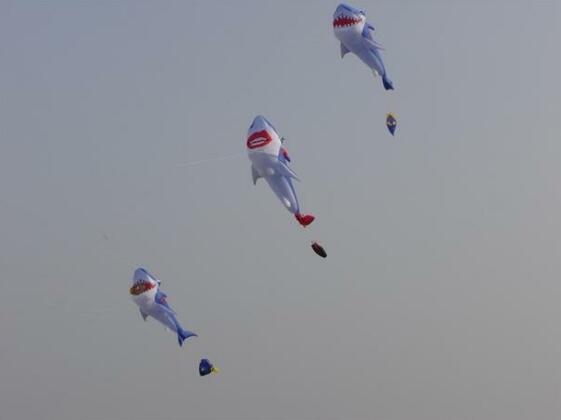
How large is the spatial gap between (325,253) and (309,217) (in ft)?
25.4

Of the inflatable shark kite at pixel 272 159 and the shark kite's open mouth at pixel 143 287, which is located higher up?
the shark kite's open mouth at pixel 143 287

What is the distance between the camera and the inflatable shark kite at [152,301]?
13100 centimetres

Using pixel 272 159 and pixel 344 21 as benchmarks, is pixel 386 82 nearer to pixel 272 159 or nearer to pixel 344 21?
pixel 344 21

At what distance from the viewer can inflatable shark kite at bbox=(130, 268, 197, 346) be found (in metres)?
131

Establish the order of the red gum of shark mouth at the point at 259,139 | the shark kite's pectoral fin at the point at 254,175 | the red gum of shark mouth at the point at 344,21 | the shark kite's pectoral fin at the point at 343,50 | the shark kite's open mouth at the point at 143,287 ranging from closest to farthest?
the red gum of shark mouth at the point at 259,139 → the shark kite's pectoral fin at the point at 254,175 → the red gum of shark mouth at the point at 344,21 → the shark kite's pectoral fin at the point at 343,50 → the shark kite's open mouth at the point at 143,287

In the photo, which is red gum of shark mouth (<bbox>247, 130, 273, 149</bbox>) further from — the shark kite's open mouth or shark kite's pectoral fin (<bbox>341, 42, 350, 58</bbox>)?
the shark kite's open mouth

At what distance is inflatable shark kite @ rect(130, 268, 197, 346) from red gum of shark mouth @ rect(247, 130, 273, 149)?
3033 cm

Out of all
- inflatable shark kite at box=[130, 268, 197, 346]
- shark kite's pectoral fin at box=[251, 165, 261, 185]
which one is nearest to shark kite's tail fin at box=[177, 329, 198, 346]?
inflatable shark kite at box=[130, 268, 197, 346]

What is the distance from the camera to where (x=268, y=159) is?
110 metres

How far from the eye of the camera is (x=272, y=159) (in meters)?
110

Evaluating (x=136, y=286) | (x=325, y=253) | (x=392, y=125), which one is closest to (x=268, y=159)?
(x=325, y=253)

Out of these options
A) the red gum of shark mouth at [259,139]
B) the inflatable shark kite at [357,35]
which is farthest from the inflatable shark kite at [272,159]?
the inflatable shark kite at [357,35]

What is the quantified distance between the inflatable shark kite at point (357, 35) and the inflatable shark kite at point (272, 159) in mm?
20932

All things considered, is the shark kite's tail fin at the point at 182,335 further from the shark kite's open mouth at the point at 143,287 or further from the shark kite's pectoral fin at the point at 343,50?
the shark kite's pectoral fin at the point at 343,50
